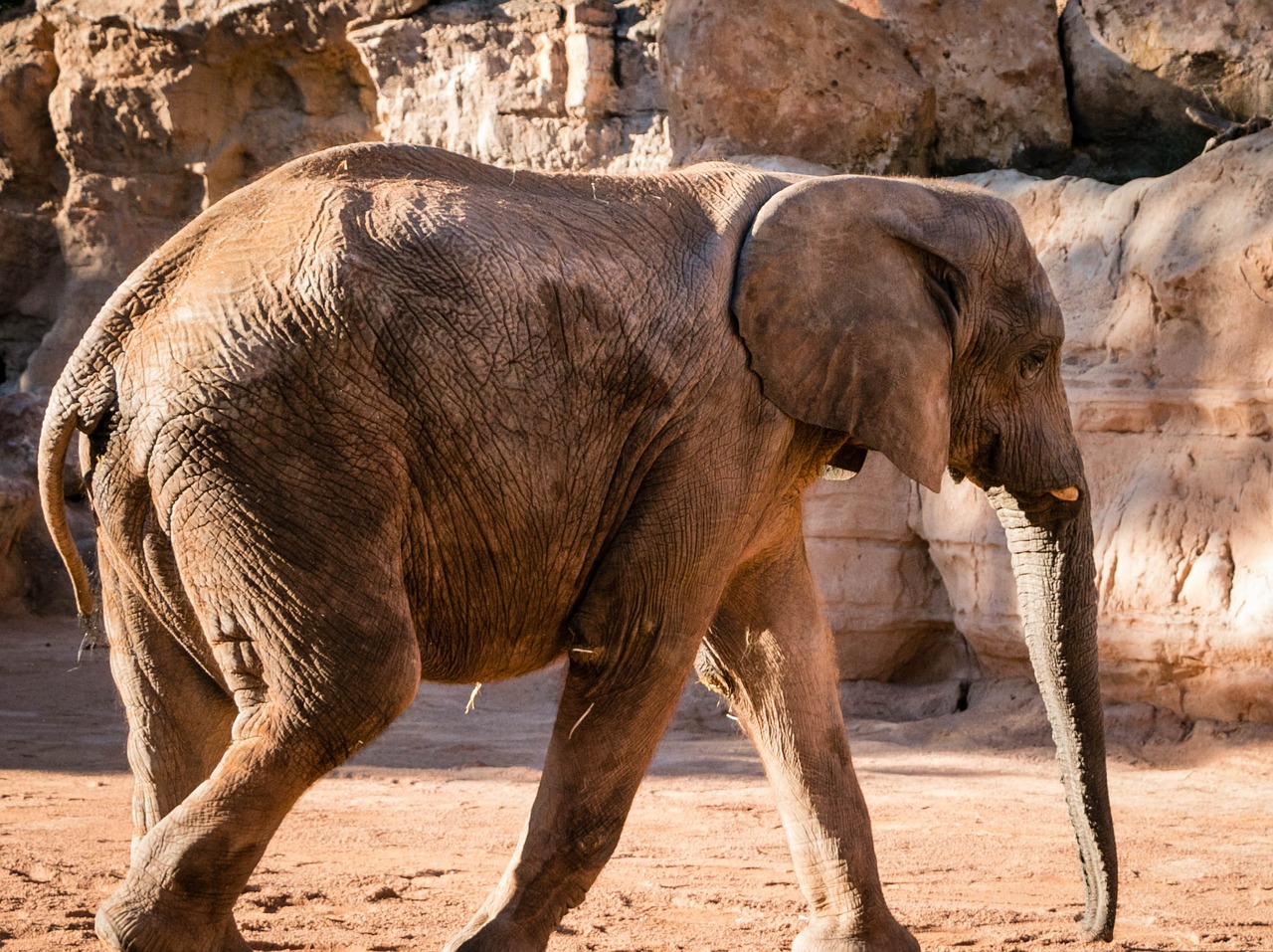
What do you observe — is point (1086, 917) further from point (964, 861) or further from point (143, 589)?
point (143, 589)

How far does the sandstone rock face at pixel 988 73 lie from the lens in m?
9.91

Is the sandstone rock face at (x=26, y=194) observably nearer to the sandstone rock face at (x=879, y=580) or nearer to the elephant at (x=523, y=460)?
the sandstone rock face at (x=879, y=580)

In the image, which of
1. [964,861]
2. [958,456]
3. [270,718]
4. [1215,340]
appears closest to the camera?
[270,718]

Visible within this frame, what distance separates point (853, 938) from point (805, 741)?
1.75 feet

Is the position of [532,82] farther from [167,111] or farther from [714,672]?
[714,672]

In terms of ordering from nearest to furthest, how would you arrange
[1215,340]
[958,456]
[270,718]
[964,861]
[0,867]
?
[270,718]
[958,456]
[0,867]
[964,861]
[1215,340]

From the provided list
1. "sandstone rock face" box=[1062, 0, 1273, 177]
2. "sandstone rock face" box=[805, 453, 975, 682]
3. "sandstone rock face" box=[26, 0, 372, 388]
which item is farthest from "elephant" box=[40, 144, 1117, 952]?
"sandstone rock face" box=[26, 0, 372, 388]

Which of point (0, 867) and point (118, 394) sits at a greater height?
point (118, 394)

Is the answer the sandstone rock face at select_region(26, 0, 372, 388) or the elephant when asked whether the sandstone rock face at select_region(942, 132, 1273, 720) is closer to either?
the elephant

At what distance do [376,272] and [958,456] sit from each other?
1.92 meters

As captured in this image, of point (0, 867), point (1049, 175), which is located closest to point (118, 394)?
point (0, 867)

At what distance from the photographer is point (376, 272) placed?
136 inches

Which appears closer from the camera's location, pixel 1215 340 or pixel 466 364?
pixel 466 364

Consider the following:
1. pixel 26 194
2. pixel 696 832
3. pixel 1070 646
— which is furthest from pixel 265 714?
pixel 26 194
